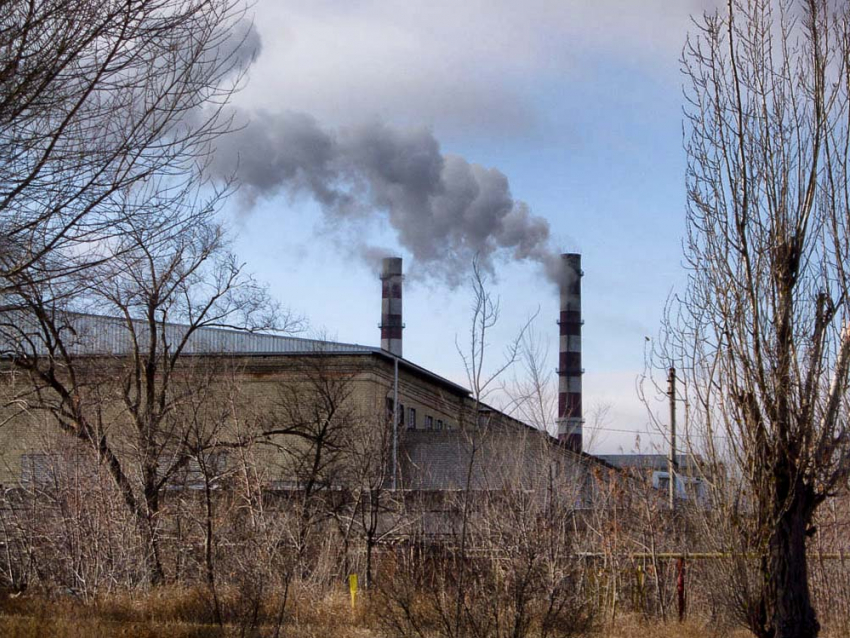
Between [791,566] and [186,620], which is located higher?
[791,566]

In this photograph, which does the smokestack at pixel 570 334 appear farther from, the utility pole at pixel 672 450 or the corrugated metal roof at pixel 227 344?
the utility pole at pixel 672 450

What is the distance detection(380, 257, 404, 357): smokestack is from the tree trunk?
108ft

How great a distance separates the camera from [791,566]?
7414mm

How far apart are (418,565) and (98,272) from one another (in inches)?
391

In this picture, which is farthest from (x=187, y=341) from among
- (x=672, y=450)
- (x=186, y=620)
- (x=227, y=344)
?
(x=672, y=450)

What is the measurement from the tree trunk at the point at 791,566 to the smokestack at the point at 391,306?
32.9m

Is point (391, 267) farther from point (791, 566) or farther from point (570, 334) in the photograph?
point (791, 566)

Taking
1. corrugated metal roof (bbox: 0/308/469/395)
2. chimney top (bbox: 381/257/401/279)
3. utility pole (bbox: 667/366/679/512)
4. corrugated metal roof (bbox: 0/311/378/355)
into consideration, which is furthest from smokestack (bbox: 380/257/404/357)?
utility pole (bbox: 667/366/679/512)

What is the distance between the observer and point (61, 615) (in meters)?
12.1

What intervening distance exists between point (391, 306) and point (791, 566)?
33.4 metres

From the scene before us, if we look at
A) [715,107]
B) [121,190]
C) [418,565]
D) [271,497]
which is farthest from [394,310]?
[121,190]

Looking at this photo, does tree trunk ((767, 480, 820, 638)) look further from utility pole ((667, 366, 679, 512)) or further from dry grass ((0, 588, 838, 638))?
dry grass ((0, 588, 838, 638))

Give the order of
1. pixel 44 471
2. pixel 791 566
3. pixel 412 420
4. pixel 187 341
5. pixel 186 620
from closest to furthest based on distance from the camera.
Result: 1. pixel 791 566
2. pixel 186 620
3. pixel 44 471
4. pixel 187 341
5. pixel 412 420

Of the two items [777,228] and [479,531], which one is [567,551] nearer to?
[479,531]
